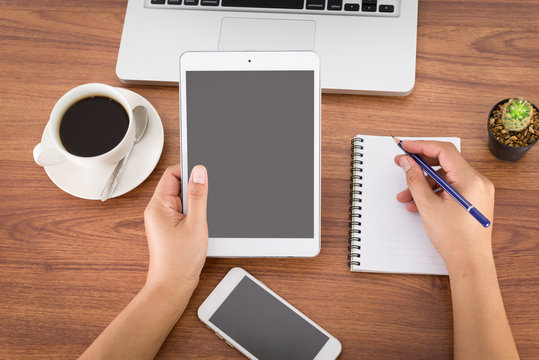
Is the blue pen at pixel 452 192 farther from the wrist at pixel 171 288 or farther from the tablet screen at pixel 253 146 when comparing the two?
the wrist at pixel 171 288

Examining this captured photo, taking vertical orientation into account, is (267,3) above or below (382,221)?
above

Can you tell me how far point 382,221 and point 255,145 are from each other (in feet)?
0.78

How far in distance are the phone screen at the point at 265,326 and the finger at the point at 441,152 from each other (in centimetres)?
32

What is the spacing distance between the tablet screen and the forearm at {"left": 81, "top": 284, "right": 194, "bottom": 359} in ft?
0.39

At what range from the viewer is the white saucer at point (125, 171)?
775 millimetres

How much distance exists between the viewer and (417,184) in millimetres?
722

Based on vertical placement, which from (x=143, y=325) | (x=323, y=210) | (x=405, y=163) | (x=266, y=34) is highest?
(x=266, y=34)

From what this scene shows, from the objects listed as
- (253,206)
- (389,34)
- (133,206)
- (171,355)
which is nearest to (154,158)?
(133,206)

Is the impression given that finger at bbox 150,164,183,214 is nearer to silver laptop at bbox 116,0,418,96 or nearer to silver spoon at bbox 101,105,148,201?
silver spoon at bbox 101,105,148,201

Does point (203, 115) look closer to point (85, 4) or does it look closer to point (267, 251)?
point (267, 251)

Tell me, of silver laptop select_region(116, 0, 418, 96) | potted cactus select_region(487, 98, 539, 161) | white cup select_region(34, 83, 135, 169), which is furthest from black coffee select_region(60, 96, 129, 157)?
potted cactus select_region(487, 98, 539, 161)

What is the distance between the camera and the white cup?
0.72 metres

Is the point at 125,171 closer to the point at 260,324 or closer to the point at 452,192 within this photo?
the point at 260,324

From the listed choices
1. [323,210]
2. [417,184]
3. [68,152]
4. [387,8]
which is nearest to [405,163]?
[417,184]
